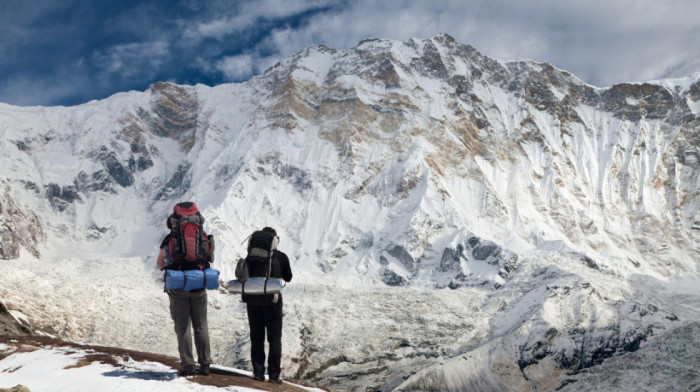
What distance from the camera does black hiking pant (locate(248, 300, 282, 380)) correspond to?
55.2 feet

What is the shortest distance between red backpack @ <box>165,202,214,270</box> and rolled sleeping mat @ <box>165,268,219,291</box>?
315 mm

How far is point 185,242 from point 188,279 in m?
0.97

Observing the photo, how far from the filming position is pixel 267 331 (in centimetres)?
1689

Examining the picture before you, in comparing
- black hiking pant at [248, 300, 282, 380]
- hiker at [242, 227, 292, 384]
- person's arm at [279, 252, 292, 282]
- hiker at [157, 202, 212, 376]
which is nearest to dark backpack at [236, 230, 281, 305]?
hiker at [242, 227, 292, 384]

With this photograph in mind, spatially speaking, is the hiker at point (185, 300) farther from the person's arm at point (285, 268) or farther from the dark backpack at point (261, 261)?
the person's arm at point (285, 268)

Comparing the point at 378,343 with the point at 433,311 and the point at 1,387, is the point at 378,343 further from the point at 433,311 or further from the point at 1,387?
the point at 1,387

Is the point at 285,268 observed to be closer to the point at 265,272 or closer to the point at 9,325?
the point at 265,272

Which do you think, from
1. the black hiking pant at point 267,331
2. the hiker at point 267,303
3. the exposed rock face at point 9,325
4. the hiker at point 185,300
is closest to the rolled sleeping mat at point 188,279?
the hiker at point 185,300

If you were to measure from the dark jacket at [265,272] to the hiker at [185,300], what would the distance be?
122 cm

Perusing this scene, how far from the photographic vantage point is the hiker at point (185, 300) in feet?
51.6

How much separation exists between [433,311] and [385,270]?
2758cm

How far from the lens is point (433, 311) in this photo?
491 feet

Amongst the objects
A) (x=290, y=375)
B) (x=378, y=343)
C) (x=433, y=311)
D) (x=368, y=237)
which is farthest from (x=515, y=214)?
(x=290, y=375)

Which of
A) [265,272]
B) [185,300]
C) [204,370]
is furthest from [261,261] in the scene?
[204,370]
